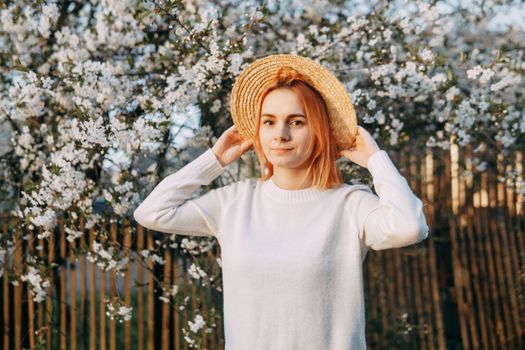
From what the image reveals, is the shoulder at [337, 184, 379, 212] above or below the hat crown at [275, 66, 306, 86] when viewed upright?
below

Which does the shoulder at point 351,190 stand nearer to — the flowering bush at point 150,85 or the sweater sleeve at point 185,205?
the sweater sleeve at point 185,205

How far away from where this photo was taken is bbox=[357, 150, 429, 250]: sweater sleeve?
1930 mm

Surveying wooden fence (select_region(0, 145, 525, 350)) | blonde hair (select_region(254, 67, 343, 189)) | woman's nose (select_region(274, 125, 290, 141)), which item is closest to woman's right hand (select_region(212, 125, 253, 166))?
blonde hair (select_region(254, 67, 343, 189))

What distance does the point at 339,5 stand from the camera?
156 inches

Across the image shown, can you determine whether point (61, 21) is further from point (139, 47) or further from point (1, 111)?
point (1, 111)

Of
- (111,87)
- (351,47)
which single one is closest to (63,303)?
(111,87)

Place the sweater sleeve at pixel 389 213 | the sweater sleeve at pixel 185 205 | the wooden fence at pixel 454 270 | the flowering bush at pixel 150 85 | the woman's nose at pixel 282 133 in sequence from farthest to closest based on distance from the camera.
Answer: the wooden fence at pixel 454 270 < the flowering bush at pixel 150 85 < the sweater sleeve at pixel 185 205 < the woman's nose at pixel 282 133 < the sweater sleeve at pixel 389 213

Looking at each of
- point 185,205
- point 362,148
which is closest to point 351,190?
point 362,148

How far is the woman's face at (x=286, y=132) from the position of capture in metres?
2.10

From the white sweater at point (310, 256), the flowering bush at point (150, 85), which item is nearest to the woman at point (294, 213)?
the white sweater at point (310, 256)

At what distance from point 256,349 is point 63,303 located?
6.94 feet

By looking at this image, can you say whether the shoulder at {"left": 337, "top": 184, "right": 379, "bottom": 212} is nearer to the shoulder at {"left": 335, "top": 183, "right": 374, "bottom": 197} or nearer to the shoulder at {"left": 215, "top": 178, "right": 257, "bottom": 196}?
the shoulder at {"left": 335, "top": 183, "right": 374, "bottom": 197}

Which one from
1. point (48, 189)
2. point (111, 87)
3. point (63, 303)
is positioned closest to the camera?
point (48, 189)

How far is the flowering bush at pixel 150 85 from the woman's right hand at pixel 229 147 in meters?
0.54
